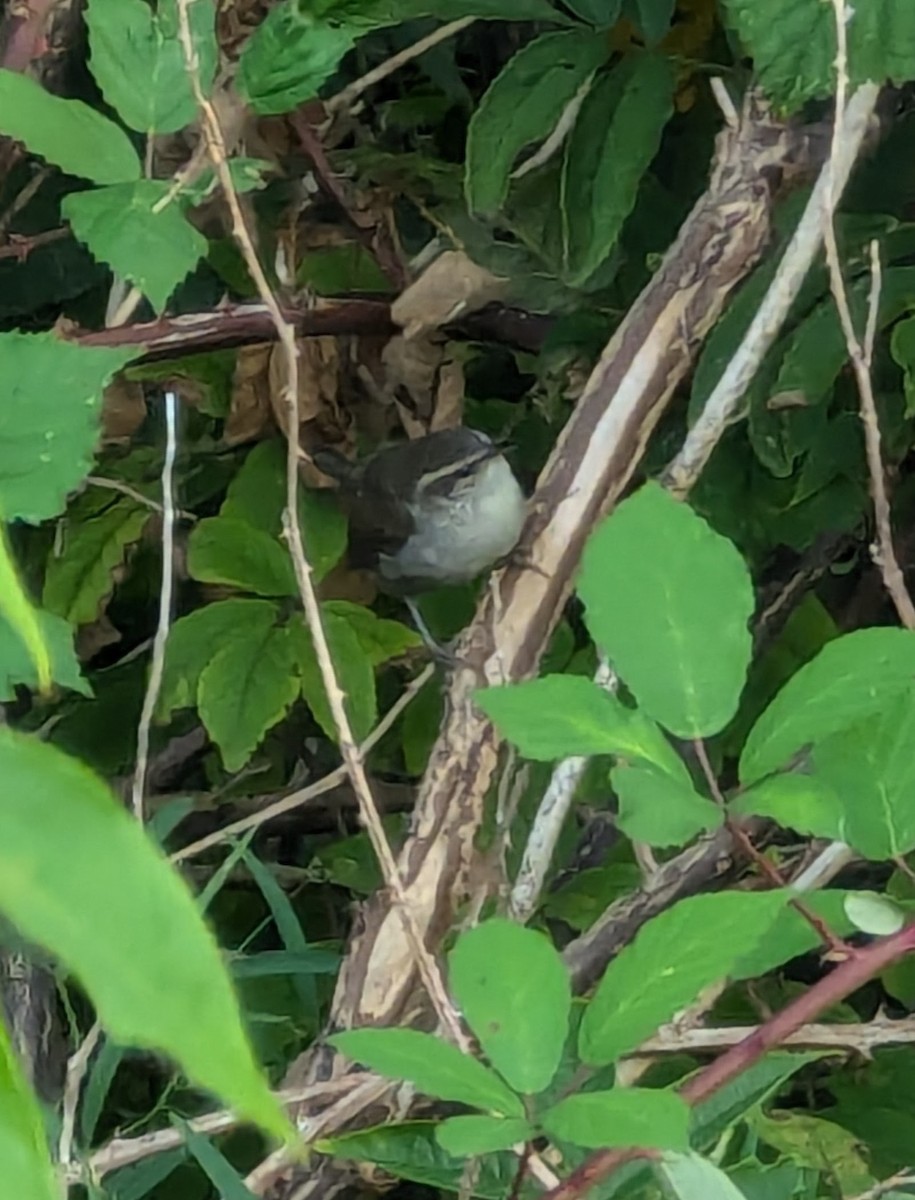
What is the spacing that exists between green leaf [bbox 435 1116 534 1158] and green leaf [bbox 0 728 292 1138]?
0.34 metres

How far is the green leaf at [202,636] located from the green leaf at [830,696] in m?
0.67

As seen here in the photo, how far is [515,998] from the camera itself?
1.98 ft

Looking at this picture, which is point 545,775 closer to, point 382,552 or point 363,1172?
point 363,1172

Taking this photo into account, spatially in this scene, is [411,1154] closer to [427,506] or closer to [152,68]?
[152,68]

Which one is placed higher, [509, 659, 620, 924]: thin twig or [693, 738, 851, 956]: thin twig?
[693, 738, 851, 956]: thin twig

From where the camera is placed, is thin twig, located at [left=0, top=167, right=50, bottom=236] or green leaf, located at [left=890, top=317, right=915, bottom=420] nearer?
green leaf, located at [left=890, top=317, right=915, bottom=420]

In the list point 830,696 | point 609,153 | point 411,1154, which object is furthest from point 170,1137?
point 609,153

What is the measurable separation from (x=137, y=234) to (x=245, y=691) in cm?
41

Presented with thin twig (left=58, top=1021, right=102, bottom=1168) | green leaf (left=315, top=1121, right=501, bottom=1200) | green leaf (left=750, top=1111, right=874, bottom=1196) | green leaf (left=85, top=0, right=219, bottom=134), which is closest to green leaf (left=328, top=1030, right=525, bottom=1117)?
green leaf (left=315, top=1121, right=501, bottom=1200)

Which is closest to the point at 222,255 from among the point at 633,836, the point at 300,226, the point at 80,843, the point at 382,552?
the point at 300,226

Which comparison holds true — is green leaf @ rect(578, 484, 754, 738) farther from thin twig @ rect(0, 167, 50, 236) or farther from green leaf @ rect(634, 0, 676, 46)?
thin twig @ rect(0, 167, 50, 236)

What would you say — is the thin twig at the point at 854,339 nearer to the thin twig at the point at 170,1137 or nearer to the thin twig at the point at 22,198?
the thin twig at the point at 170,1137

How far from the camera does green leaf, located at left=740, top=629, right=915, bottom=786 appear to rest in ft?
2.08

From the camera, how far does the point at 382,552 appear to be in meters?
1.79
